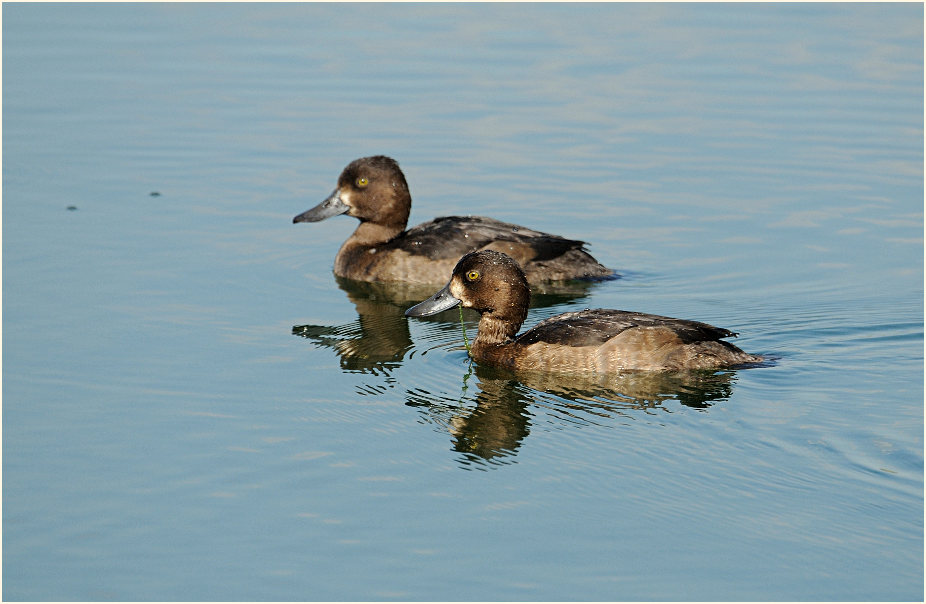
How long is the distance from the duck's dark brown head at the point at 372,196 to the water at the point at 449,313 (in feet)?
1.71

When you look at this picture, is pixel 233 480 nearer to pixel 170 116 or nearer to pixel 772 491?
pixel 772 491

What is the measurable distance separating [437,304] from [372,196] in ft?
9.67

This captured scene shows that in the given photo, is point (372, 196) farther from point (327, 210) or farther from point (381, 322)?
point (381, 322)

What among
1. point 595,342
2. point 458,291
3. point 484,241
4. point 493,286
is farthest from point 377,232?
point 595,342

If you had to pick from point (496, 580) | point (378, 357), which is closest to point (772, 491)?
point (496, 580)

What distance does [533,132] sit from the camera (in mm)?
15969

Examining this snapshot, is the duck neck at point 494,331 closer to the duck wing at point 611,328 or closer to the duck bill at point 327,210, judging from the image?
the duck wing at point 611,328

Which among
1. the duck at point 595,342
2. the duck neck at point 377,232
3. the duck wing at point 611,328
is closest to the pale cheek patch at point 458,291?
the duck at point 595,342

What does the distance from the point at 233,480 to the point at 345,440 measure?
0.88m

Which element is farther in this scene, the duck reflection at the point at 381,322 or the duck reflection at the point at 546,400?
the duck reflection at the point at 381,322

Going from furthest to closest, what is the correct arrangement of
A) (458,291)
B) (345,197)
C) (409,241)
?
(345,197)
(409,241)
(458,291)

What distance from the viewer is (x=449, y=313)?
11.1 m

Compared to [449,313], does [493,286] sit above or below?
above

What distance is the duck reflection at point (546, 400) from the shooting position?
26.3 ft
